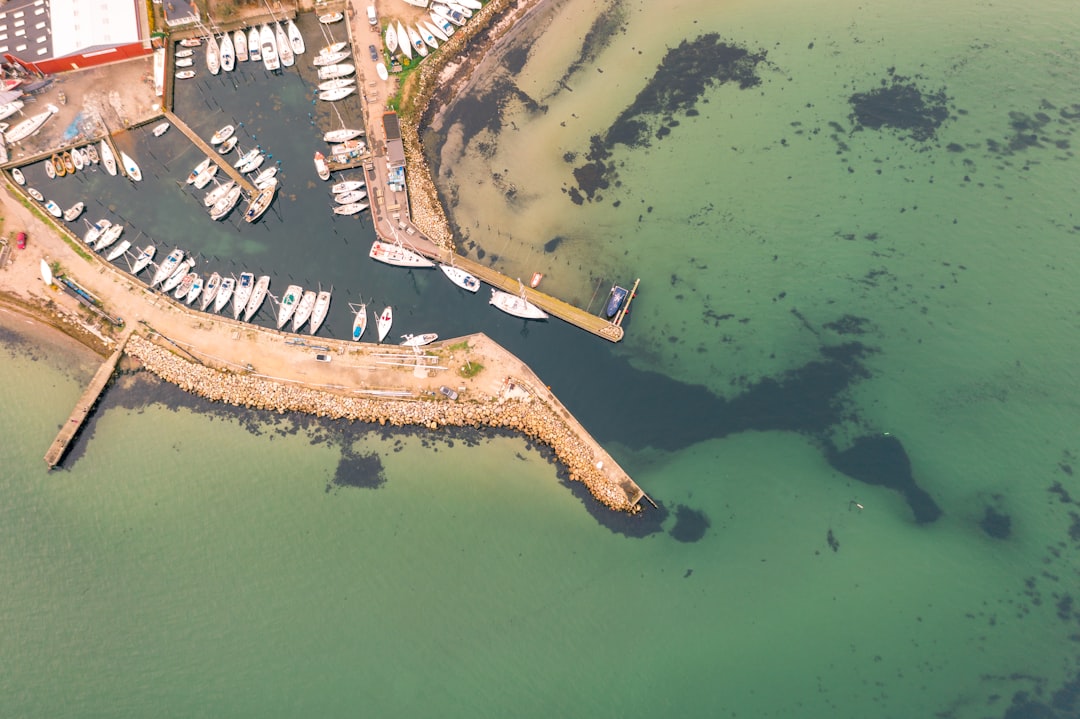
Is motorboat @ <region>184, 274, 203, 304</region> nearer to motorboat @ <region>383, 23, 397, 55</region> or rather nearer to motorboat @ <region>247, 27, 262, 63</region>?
motorboat @ <region>247, 27, 262, 63</region>

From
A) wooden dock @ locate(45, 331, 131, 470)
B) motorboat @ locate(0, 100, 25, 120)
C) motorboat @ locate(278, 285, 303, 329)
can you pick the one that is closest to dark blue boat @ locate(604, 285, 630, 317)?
motorboat @ locate(278, 285, 303, 329)

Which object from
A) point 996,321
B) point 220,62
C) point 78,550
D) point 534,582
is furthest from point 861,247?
point 78,550

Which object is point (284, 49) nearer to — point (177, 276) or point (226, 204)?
point (226, 204)

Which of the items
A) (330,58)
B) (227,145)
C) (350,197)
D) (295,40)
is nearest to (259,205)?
(227,145)

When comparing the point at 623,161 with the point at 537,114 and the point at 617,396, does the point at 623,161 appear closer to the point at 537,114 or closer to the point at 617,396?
the point at 537,114

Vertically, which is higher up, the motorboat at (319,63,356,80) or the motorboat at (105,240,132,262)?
the motorboat at (319,63,356,80)

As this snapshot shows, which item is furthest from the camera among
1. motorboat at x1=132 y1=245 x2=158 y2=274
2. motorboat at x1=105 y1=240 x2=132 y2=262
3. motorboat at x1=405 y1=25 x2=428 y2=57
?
motorboat at x1=405 y1=25 x2=428 y2=57
